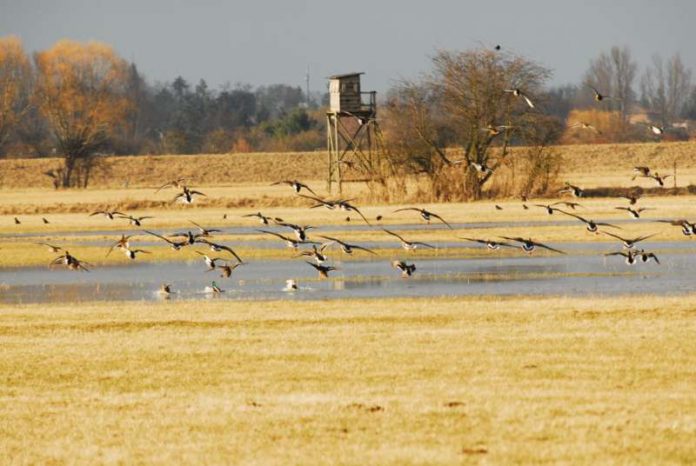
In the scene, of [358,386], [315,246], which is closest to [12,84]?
[315,246]

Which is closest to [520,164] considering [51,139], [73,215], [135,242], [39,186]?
[73,215]

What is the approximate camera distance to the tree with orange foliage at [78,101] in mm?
111750

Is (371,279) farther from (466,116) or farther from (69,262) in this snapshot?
(466,116)

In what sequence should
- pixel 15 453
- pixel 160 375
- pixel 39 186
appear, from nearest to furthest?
pixel 15 453 → pixel 160 375 → pixel 39 186

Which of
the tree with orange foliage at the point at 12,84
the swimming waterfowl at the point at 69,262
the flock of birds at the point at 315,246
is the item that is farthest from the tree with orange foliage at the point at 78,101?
the swimming waterfowl at the point at 69,262

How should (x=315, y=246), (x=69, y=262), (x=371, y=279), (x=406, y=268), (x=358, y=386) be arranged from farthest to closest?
(x=315, y=246) < (x=69, y=262) < (x=371, y=279) < (x=406, y=268) < (x=358, y=386)

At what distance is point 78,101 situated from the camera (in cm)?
13088

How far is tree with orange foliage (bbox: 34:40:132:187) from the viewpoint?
4400 inches

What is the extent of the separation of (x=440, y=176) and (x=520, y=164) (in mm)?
4374

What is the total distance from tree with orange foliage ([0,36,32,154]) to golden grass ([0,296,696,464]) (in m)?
114

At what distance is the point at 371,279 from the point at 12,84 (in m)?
112

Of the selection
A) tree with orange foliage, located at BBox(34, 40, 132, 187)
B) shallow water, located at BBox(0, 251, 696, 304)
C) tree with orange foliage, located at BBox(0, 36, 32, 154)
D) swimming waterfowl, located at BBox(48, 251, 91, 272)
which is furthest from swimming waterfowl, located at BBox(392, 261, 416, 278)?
tree with orange foliage, located at BBox(0, 36, 32, 154)

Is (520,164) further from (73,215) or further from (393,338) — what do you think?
(393,338)

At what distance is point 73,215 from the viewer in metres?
71.9
